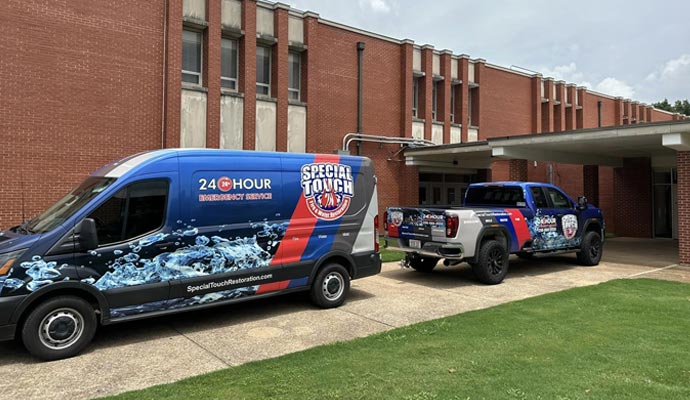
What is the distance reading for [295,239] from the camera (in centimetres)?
Answer: 710

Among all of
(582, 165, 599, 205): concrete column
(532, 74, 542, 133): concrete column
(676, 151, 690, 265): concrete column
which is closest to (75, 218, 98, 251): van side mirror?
(676, 151, 690, 265): concrete column

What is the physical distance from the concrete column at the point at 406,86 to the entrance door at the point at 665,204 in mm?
10574

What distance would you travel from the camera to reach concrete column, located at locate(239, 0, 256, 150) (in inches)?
586

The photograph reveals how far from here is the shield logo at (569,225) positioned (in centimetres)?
1116

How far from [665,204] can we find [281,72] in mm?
16493

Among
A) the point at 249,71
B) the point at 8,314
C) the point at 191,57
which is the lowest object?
the point at 8,314

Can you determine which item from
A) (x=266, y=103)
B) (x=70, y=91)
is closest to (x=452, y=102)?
(x=266, y=103)

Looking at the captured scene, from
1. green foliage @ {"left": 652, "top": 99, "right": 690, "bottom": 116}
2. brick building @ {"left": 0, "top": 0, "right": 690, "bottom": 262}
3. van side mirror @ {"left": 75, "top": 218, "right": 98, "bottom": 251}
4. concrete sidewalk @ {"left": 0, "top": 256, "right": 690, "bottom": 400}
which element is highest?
green foliage @ {"left": 652, "top": 99, "right": 690, "bottom": 116}

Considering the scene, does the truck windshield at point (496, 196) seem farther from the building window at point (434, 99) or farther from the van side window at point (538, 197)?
the building window at point (434, 99)

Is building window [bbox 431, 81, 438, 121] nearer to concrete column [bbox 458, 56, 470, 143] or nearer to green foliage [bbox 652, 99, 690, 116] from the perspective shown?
concrete column [bbox 458, 56, 470, 143]

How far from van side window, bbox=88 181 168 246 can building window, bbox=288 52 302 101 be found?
428 inches

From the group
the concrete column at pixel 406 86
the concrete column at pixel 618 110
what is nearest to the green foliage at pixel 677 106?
the concrete column at pixel 618 110

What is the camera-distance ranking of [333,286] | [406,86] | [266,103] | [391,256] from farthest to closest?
[406,86], [266,103], [391,256], [333,286]

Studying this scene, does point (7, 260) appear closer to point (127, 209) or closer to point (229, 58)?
point (127, 209)
